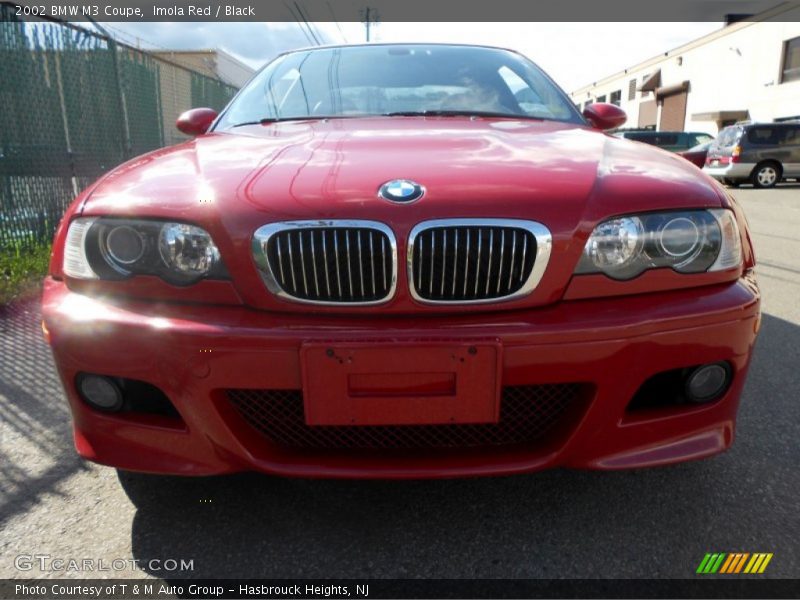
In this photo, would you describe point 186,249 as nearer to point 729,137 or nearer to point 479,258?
point 479,258

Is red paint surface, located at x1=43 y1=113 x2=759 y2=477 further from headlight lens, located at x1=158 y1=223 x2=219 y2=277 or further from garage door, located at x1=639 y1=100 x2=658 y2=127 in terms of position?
garage door, located at x1=639 y1=100 x2=658 y2=127

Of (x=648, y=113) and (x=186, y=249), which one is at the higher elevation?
(x=186, y=249)

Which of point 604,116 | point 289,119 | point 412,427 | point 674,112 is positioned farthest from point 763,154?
point 674,112

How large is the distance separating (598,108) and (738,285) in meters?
1.44

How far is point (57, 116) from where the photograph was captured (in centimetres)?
526

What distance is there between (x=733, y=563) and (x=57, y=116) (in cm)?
573

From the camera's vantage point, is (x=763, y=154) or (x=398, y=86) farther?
(x=763, y=154)

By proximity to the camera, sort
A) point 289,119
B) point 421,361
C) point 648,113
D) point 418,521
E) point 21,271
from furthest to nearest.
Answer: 1. point 648,113
2. point 21,271
3. point 289,119
4. point 418,521
5. point 421,361

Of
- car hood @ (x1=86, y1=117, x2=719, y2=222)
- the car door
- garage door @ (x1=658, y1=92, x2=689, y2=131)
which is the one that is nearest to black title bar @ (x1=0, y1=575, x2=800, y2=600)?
car hood @ (x1=86, y1=117, x2=719, y2=222)

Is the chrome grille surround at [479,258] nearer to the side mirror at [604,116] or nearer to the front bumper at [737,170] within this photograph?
the side mirror at [604,116]

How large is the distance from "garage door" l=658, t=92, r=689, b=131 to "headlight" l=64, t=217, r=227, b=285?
41.8 meters

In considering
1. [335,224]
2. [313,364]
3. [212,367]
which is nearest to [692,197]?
[335,224]

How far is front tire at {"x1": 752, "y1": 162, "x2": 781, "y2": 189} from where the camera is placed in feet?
48.9

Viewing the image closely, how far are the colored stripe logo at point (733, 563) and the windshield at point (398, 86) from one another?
1700 mm
